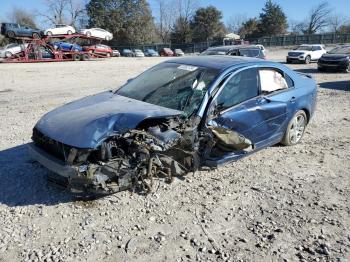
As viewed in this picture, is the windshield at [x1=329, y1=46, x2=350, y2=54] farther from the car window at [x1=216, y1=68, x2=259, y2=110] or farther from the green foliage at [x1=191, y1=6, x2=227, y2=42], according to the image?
the green foliage at [x1=191, y1=6, x2=227, y2=42]

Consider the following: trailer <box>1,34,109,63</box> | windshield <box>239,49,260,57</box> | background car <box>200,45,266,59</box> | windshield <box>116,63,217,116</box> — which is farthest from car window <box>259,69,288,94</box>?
trailer <box>1,34,109,63</box>

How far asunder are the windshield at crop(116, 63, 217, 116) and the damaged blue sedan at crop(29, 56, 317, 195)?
0.01 meters

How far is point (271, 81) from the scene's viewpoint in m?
5.66

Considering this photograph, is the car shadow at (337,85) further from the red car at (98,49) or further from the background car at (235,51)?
the red car at (98,49)

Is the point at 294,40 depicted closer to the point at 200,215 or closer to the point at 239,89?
the point at 239,89

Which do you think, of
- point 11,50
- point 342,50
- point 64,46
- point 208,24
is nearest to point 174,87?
point 342,50

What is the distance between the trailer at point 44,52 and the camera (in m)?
28.6

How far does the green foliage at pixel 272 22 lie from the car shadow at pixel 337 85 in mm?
61822

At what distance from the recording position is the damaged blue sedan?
3.93 m

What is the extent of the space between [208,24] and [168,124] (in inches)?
2827

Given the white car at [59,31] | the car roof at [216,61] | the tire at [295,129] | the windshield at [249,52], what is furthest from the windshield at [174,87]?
the white car at [59,31]

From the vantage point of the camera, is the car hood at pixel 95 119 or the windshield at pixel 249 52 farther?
the windshield at pixel 249 52

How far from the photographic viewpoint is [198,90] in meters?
4.75

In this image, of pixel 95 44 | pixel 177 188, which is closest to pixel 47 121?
pixel 177 188
